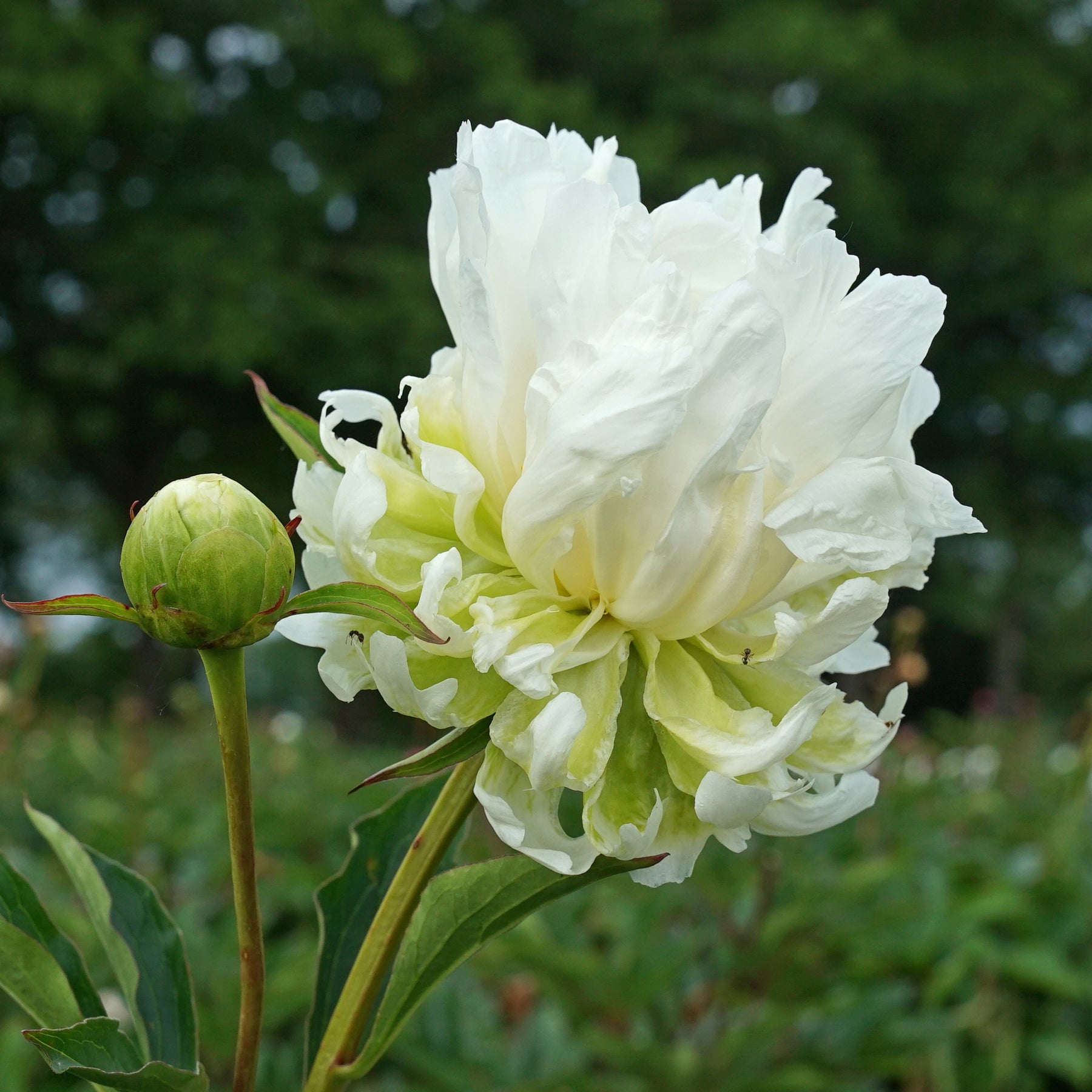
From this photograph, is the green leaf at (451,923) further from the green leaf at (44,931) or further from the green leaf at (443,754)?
the green leaf at (44,931)

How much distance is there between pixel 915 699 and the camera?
55.8ft

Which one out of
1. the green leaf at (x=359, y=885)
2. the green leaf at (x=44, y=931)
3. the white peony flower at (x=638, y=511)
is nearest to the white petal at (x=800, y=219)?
the white peony flower at (x=638, y=511)

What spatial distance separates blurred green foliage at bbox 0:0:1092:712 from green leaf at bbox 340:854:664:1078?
902 centimetres

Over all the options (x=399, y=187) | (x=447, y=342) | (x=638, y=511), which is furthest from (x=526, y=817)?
(x=399, y=187)

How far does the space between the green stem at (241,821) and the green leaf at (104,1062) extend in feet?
0.11

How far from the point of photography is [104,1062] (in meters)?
0.58

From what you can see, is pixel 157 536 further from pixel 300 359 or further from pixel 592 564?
pixel 300 359

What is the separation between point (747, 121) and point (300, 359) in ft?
16.3

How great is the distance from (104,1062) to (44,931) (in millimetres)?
105

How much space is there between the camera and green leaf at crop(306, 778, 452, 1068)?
71cm

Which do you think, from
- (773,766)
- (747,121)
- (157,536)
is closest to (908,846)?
(773,766)

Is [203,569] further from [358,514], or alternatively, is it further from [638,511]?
[638,511]

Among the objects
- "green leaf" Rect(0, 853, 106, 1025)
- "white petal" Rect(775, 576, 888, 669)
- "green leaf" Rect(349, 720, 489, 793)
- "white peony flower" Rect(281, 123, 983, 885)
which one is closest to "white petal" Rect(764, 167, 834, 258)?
"white peony flower" Rect(281, 123, 983, 885)

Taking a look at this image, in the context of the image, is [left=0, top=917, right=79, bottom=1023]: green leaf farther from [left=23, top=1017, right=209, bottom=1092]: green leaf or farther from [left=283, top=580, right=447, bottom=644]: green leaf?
[left=283, top=580, right=447, bottom=644]: green leaf
